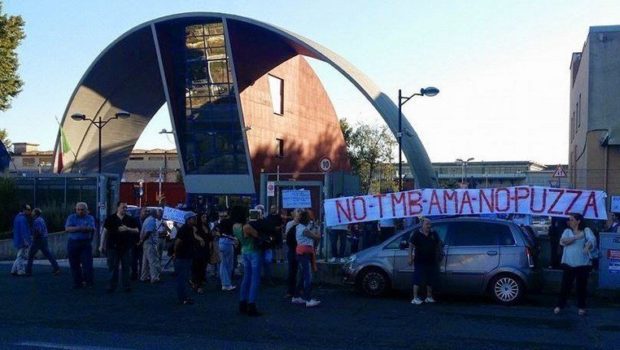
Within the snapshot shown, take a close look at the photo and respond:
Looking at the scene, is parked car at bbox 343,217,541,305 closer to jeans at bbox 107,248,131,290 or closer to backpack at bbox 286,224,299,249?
backpack at bbox 286,224,299,249

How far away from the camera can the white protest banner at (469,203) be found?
1580 cm

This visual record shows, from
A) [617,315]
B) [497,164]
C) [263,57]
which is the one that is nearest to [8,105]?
[263,57]

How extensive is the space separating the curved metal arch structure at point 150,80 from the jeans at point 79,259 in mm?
25881

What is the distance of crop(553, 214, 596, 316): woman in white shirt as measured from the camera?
498 inches

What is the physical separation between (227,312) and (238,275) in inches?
210

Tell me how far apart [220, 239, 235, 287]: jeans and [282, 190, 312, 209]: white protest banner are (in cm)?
295

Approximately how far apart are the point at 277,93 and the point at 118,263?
39.4 meters

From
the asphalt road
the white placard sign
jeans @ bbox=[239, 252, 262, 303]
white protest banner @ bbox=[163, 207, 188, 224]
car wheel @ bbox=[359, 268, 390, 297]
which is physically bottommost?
the asphalt road

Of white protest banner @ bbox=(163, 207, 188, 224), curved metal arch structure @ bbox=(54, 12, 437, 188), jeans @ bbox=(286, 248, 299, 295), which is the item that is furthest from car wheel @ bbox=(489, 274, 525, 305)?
curved metal arch structure @ bbox=(54, 12, 437, 188)

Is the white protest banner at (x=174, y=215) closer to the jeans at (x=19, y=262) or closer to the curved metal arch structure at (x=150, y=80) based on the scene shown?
the jeans at (x=19, y=262)

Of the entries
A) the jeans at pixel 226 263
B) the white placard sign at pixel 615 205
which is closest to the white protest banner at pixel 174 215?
the jeans at pixel 226 263

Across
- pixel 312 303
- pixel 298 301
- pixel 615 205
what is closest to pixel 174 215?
pixel 298 301

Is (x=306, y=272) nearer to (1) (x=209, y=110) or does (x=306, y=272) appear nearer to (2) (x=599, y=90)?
(2) (x=599, y=90)

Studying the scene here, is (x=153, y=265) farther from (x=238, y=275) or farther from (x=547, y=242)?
(x=547, y=242)
